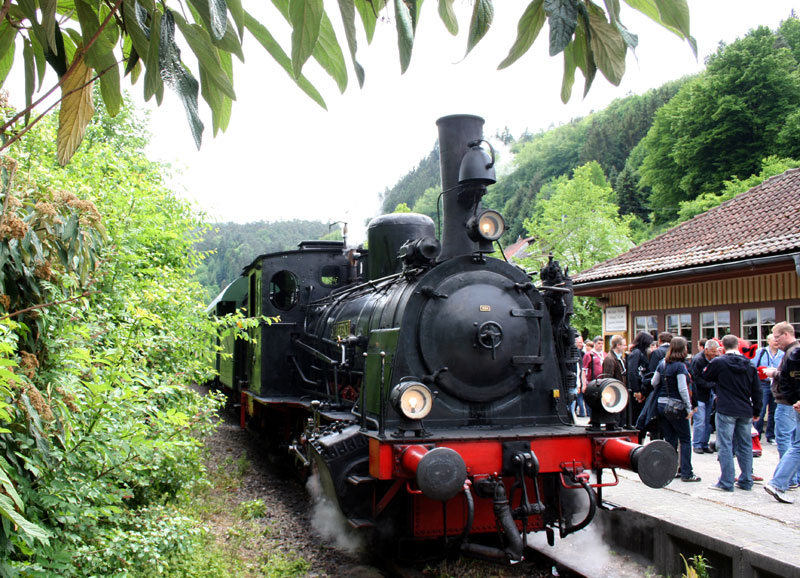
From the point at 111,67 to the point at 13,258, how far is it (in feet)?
6.14

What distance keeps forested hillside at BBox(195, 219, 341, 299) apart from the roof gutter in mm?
32608

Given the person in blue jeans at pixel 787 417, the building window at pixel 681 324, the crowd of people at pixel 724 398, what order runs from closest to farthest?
the person in blue jeans at pixel 787 417 < the crowd of people at pixel 724 398 < the building window at pixel 681 324

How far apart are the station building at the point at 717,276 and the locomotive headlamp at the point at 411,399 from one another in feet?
24.8

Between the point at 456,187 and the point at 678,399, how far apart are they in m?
3.85

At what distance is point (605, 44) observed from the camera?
1237 mm

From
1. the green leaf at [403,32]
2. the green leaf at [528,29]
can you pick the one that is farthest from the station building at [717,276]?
the green leaf at [403,32]

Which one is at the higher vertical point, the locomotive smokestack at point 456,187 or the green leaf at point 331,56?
the locomotive smokestack at point 456,187

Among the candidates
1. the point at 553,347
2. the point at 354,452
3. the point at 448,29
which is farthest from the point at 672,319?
the point at 448,29

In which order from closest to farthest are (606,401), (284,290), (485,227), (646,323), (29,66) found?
1. (29,66)
2. (606,401)
3. (485,227)
4. (284,290)
5. (646,323)

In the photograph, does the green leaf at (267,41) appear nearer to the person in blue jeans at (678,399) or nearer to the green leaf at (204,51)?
the green leaf at (204,51)

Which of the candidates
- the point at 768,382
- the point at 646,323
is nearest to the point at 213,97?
the point at 768,382

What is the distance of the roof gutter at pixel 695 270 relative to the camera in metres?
9.88

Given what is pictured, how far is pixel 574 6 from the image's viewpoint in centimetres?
112

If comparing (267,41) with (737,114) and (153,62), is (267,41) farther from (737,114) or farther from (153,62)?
(737,114)
